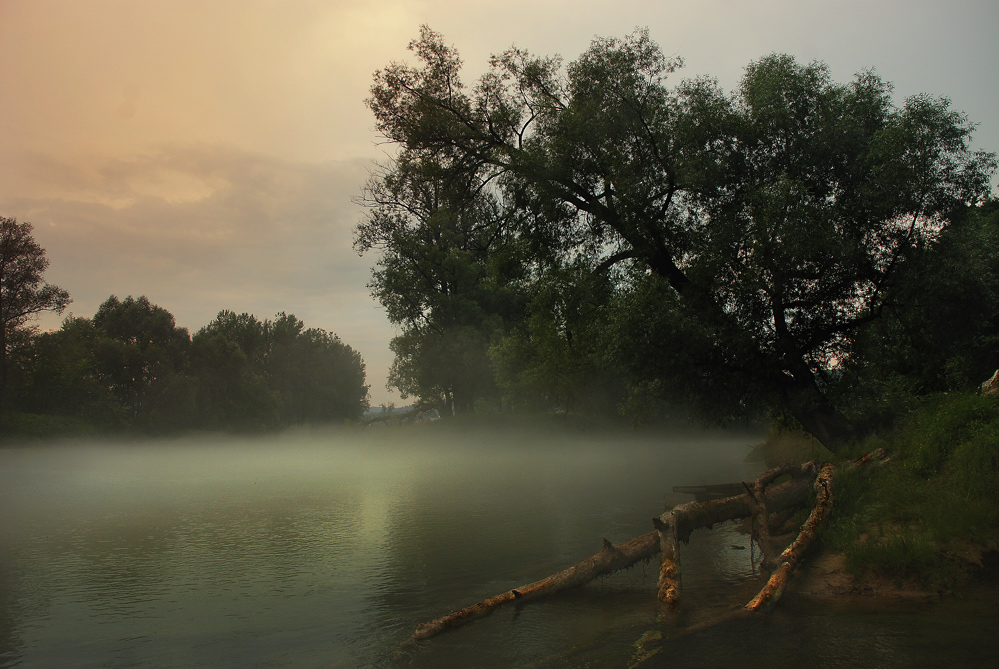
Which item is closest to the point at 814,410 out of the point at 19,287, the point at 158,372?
the point at 19,287

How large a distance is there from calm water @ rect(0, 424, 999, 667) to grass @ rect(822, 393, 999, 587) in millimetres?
1075

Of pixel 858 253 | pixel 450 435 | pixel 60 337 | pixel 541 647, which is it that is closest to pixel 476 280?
pixel 450 435

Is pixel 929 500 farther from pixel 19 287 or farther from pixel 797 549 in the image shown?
pixel 19 287

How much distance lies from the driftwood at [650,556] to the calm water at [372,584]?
23 centimetres

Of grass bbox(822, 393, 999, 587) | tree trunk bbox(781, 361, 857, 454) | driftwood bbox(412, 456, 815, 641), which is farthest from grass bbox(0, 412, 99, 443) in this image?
grass bbox(822, 393, 999, 587)

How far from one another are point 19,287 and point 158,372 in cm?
2179

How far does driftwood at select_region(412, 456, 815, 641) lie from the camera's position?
8.12 m

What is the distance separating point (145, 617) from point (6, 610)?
7.57ft

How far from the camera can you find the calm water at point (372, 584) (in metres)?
7.22

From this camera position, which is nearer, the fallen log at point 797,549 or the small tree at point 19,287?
the fallen log at point 797,549

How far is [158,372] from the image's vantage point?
6306 centimetres

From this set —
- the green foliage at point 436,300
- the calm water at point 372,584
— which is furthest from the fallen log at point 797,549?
the green foliage at point 436,300

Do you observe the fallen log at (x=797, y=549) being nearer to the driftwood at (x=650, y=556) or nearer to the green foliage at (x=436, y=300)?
the driftwood at (x=650, y=556)

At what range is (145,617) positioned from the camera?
9.38 metres
